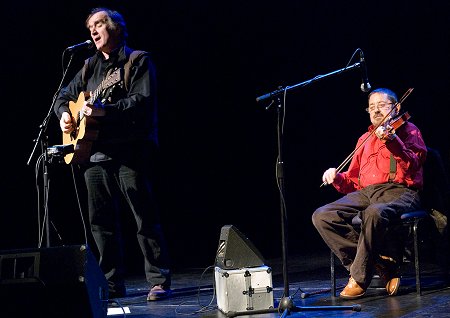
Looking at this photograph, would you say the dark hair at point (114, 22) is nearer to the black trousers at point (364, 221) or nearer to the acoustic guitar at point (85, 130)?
the acoustic guitar at point (85, 130)

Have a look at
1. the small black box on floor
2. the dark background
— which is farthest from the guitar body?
the dark background

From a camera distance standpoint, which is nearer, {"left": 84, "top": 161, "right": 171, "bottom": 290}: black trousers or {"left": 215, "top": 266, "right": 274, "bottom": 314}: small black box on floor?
{"left": 215, "top": 266, "right": 274, "bottom": 314}: small black box on floor

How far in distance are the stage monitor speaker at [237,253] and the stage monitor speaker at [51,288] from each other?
3.88 feet

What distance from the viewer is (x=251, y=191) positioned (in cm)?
643

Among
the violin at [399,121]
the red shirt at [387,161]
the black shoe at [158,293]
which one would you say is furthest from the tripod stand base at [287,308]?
the violin at [399,121]

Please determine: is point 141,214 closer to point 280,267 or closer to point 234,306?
point 234,306

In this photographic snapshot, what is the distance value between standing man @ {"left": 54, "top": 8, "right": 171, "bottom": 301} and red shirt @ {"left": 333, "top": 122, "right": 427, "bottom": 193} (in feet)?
3.80

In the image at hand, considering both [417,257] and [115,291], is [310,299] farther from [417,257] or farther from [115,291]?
[115,291]

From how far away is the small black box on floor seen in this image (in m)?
3.54

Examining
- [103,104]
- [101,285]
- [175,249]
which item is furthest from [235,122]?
[101,285]

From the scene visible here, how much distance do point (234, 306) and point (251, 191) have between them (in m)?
2.94

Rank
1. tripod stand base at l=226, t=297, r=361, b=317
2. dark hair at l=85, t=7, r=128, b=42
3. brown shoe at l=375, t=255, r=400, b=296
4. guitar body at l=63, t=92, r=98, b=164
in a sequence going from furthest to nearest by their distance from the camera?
dark hair at l=85, t=7, r=128, b=42, guitar body at l=63, t=92, r=98, b=164, brown shoe at l=375, t=255, r=400, b=296, tripod stand base at l=226, t=297, r=361, b=317

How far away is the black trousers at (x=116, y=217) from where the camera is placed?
4148 millimetres

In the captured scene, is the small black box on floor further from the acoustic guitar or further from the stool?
the acoustic guitar
